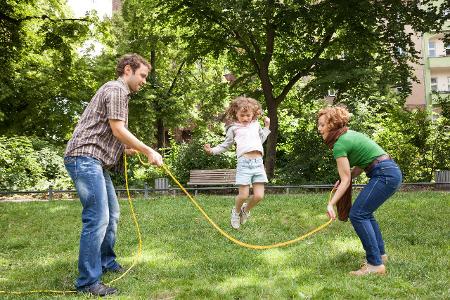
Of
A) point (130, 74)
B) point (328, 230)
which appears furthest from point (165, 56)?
point (130, 74)

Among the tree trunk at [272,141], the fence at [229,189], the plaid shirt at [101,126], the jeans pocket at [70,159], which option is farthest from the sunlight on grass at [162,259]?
the tree trunk at [272,141]

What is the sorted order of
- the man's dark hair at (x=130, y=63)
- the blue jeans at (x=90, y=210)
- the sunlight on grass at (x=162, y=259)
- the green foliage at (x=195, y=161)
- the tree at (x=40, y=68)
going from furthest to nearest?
the green foliage at (x=195, y=161), the tree at (x=40, y=68), the sunlight on grass at (x=162, y=259), the man's dark hair at (x=130, y=63), the blue jeans at (x=90, y=210)

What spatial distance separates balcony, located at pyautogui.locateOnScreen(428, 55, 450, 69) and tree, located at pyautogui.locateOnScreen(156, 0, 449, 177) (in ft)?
77.7

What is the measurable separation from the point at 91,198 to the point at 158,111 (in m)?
20.6

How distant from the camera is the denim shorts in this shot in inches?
291

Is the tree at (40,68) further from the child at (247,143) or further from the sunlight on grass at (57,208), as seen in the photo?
the child at (247,143)

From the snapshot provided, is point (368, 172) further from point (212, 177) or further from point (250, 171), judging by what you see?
→ point (212, 177)

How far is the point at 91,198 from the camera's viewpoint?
15.7 ft

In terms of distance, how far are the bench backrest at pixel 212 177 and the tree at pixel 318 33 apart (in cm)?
220

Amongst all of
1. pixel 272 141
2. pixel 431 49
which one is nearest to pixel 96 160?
pixel 272 141

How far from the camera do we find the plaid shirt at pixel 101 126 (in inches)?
191

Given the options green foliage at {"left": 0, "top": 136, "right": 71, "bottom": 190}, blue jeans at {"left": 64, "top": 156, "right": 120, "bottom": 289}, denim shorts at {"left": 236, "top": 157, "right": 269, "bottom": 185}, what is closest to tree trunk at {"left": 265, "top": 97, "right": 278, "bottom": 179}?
green foliage at {"left": 0, "top": 136, "right": 71, "bottom": 190}

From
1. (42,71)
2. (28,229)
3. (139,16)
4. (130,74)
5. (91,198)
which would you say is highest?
(139,16)

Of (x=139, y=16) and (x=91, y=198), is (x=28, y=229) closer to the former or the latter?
(x=91, y=198)
